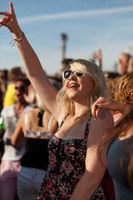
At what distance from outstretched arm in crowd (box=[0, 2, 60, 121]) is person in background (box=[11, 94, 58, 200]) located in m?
0.63

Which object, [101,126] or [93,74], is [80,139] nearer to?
[101,126]

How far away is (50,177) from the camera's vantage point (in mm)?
2092

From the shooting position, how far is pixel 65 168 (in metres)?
2.01

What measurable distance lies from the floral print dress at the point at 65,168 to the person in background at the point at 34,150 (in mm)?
717

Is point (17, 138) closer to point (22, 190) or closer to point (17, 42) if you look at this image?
point (22, 190)

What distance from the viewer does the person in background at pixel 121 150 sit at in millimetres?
1471

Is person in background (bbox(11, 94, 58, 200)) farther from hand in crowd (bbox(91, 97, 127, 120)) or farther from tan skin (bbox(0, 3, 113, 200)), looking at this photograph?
hand in crowd (bbox(91, 97, 127, 120))

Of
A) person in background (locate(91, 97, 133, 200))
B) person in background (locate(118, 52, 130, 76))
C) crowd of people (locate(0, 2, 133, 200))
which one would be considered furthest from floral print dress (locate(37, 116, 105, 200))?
person in background (locate(118, 52, 130, 76))

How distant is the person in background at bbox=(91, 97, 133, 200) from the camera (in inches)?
57.9

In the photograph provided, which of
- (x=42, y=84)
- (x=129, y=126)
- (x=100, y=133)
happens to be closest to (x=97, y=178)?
(x=100, y=133)

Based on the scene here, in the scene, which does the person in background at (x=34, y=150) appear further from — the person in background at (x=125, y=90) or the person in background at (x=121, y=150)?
the person in background at (x=121, y=150)

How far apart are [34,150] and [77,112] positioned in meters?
0.94

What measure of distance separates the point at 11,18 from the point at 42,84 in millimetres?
615

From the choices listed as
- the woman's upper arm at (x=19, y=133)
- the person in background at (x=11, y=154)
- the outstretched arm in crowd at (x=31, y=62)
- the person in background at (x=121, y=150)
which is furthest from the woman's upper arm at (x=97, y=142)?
the person in background at (x=11, y=154)
